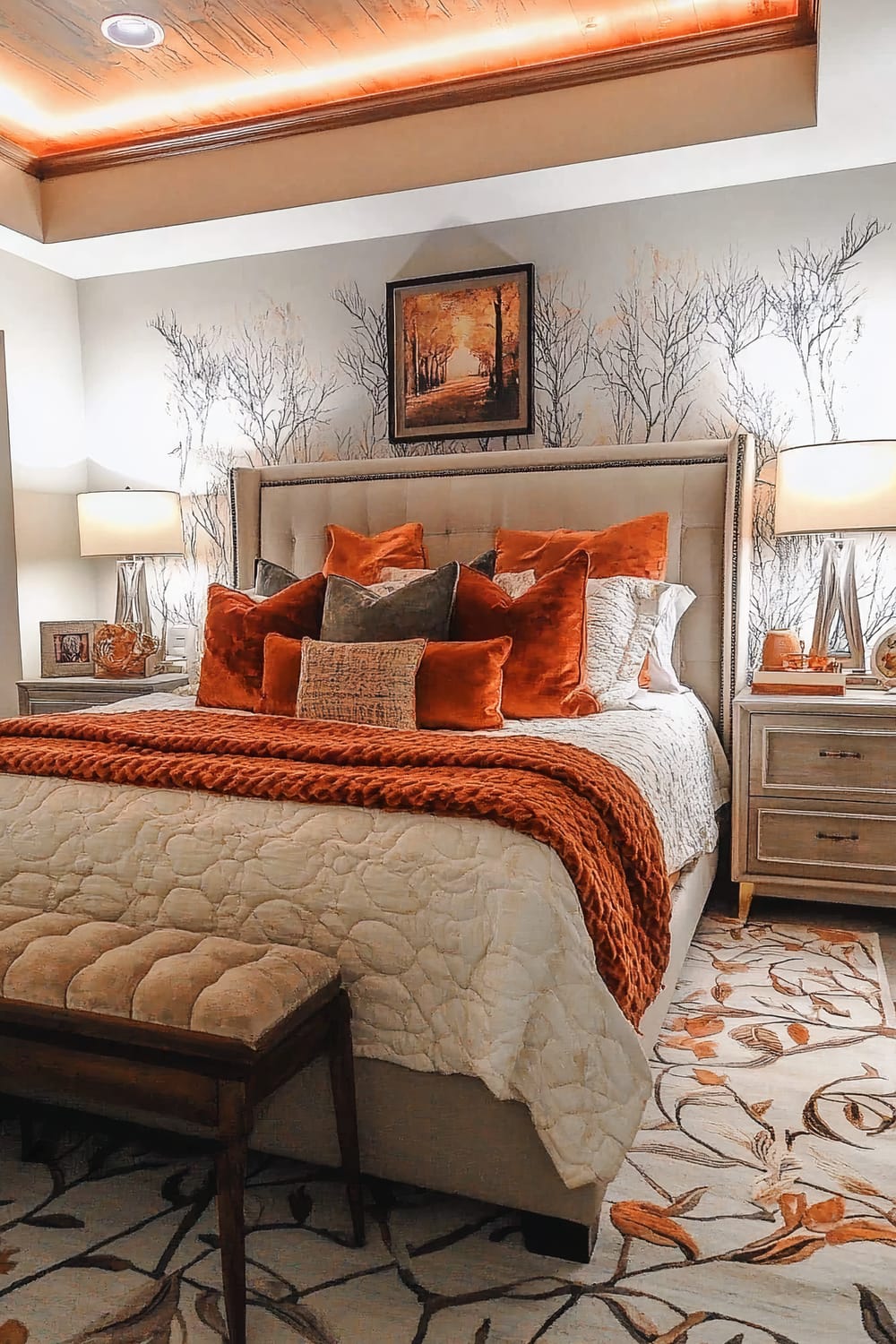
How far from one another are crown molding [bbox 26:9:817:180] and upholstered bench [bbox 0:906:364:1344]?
2.88 meters

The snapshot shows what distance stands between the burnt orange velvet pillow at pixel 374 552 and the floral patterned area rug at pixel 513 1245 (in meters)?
1.91

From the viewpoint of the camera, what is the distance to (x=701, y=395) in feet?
11.5

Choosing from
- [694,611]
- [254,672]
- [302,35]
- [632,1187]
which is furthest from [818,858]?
[302,35]

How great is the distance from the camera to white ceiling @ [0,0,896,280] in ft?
8.48

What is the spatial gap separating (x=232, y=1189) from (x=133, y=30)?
3236 mm

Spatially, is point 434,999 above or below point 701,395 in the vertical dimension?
below

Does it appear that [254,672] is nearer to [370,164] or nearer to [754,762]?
[754,762]

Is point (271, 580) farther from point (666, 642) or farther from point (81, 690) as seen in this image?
point (666, 642)

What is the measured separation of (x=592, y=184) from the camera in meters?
3.41

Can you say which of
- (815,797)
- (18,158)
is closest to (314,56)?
(18,158)

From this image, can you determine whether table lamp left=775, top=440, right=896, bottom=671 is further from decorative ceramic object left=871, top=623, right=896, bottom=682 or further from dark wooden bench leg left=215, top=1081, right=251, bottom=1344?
dark wooden bench leg left=215, top=1081, right=251, bottom=1344

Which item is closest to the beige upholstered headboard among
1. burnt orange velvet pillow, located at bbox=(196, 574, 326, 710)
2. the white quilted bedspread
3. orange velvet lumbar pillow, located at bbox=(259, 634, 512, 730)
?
burnt orange velvet pillow, located at bbox=(196, 574, 326, 710)

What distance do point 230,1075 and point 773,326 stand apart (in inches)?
118

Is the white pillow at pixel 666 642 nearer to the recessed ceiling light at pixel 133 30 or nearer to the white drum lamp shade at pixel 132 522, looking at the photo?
the white drum lamp shade at pixel 132 522
